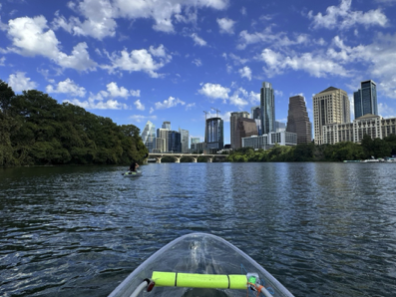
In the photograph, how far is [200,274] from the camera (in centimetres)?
335

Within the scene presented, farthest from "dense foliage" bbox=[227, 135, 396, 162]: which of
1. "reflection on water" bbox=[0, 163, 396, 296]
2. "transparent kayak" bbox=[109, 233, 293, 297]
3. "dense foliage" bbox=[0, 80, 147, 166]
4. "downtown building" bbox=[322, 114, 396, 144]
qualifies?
"transparent kayak" bbox=[109, 233, 293, 297]

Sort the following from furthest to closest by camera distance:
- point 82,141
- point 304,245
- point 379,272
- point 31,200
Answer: point 82,141
point 31,200
point 304,245
point 379,272

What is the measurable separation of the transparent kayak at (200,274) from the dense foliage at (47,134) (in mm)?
46332

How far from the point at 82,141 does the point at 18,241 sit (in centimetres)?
5795

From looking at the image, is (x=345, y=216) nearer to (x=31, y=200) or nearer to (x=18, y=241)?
(x=18, y=241)

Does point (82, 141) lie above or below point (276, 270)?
above

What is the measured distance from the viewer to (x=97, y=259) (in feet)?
19.1

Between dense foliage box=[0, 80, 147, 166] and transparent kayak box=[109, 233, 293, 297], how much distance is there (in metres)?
46.3

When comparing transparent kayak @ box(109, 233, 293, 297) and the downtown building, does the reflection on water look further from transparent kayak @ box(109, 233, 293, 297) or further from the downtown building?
the downtown building

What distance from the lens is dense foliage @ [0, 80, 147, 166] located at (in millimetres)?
45375

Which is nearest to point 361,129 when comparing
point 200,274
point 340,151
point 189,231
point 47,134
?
point 340,151

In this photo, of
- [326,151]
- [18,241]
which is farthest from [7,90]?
[326,151]

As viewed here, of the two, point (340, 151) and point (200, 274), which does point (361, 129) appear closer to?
point (340, 151)

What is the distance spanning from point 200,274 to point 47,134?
58992 mm
